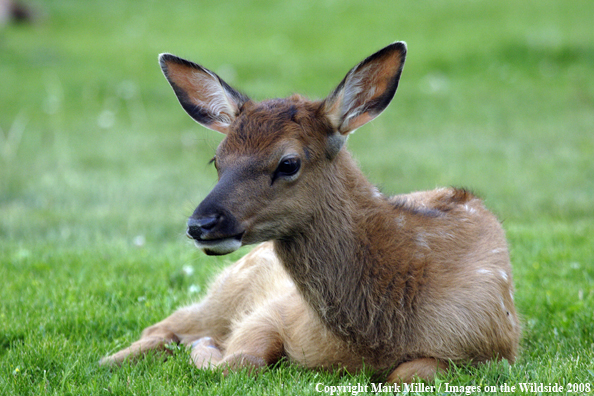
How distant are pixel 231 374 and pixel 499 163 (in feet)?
26.3

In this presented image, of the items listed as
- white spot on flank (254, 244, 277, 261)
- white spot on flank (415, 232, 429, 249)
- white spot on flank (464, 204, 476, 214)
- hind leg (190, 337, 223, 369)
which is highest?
white spot on flank (415, 232, 429, 249)

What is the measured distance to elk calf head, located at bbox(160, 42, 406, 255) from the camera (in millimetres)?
3834

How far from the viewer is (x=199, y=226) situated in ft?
12.1

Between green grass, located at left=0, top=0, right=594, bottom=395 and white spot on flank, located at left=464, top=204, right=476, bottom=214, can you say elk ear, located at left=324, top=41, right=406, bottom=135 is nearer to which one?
green grass, located at left=0, top=0, right=594, bottom=395

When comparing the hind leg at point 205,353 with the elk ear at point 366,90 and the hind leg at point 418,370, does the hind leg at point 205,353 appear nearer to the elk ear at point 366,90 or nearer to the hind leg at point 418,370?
the hind leg at point 418,370

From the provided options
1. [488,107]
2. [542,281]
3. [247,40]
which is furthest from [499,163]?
[247,40]

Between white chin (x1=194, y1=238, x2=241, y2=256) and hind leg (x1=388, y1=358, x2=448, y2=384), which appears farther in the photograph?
hind leg (x1=388, y1=358, x2=448, y2=384)

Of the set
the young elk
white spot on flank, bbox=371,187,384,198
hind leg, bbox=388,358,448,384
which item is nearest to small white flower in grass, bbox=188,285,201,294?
the young elk

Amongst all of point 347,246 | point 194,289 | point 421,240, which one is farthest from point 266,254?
point 421,240

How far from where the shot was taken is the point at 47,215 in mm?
8852

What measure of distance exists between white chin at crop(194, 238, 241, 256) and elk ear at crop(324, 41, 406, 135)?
100cm

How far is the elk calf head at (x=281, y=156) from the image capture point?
3.83 metres

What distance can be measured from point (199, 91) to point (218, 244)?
56.9 inches

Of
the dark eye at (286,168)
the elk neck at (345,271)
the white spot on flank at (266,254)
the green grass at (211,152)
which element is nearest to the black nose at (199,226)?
the dark eye at (286,168)
